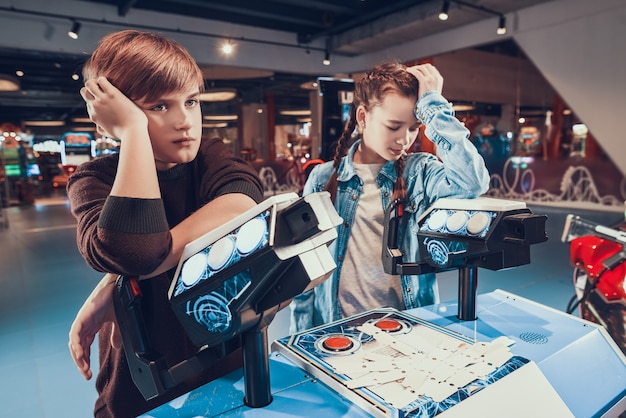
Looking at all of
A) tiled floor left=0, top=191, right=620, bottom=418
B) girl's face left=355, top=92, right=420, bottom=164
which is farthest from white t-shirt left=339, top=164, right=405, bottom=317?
tiled floor left=0, top=191, right=620, bottom=418

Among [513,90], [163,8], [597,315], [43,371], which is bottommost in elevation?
[43,371]

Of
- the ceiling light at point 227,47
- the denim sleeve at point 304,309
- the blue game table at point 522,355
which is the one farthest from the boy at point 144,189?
the ceiling light at point 227,47

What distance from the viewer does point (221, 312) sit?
1.76ft

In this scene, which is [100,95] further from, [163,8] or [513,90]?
[513,90]

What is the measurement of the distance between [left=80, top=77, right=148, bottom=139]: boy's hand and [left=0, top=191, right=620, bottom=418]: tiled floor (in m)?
1.82

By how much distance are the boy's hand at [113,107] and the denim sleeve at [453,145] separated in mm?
722

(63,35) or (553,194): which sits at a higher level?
(63,35)

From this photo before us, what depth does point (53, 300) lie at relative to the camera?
3291 millimetres

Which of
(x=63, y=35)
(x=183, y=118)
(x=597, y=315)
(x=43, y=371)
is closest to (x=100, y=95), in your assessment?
(x=183, y=118)

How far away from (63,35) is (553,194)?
27.3 ft

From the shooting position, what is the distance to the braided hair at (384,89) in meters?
1.18

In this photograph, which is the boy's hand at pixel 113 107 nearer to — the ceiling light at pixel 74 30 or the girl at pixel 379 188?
the girl at pixel 379 188

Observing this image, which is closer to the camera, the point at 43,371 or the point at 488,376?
the point at 488,376

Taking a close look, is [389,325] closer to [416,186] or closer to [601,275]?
[416,186]
